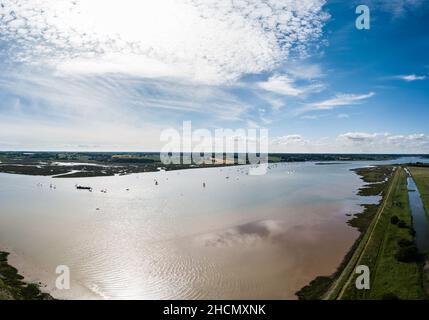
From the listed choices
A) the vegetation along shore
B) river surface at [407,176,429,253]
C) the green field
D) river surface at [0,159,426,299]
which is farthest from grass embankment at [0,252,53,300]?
river surface at [407,176,429,253]

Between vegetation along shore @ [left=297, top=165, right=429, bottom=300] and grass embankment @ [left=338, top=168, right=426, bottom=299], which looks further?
vegetation along shore @ [left=297, top=165, right=429, bottom=300]

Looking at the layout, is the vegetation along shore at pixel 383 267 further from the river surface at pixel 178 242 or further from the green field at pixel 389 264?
the river surface at pixel 178 242

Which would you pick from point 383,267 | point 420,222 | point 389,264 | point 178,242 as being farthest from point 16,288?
point 420,222

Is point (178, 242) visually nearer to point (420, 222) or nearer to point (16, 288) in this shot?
point (16, 288)

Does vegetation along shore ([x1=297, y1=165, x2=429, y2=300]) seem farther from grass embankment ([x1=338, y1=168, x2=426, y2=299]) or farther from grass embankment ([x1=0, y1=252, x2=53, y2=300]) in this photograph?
grass embankment ([x1=0, y1=252, x2=53, y2=300])
